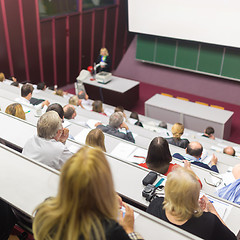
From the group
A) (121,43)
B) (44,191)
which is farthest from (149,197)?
(121,43)

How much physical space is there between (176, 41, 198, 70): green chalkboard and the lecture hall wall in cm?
241

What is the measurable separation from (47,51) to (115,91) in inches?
94.6

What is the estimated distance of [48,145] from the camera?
2746mm

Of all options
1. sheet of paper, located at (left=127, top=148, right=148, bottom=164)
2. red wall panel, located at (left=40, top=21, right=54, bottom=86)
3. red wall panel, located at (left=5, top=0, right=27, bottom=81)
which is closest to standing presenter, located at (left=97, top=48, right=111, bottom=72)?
red wall panel, located at (left=40, top=21, right=54, bottom=86)

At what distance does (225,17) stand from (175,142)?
5467mm

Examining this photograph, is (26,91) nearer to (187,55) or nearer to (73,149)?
(73,149)

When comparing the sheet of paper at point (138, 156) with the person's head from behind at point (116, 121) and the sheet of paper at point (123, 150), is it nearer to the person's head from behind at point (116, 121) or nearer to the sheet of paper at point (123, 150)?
the sheet of paper at point (123, 150)

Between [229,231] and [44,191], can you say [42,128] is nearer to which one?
[44,191]

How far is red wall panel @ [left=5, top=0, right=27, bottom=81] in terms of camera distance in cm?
759

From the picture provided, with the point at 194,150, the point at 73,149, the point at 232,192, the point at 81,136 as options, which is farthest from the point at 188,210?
the point at 81,136

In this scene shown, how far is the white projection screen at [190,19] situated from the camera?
864 cm

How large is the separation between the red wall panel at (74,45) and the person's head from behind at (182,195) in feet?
26.6

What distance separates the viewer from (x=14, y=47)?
26.5ft

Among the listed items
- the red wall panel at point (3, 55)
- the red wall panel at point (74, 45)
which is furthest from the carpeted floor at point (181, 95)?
the red wall panel at point (3, 55)
